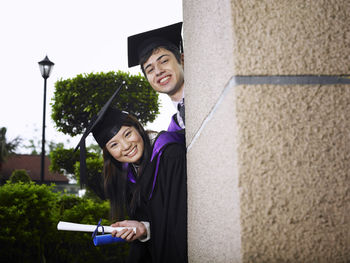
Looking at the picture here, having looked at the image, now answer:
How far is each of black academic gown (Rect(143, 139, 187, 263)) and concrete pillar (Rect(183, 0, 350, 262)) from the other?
3.48 ft

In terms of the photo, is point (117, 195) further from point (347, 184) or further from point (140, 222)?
point (347, 184)

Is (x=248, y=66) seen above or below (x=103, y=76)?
below

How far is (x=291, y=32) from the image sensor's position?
797 mm

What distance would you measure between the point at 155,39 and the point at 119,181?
1256 mm

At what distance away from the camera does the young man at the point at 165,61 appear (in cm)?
242

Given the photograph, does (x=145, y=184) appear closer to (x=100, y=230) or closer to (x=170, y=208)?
(x=170, y=208)

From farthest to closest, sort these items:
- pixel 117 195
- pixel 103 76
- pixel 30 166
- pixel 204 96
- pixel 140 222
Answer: pixel 30 166, pixel 103 76, pixel 117 195, pixel 140 222, pixel 204 96

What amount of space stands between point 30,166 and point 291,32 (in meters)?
31.9

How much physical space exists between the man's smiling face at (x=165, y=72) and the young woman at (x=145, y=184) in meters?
0.42

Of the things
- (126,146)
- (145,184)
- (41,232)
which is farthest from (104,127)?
(41,232)

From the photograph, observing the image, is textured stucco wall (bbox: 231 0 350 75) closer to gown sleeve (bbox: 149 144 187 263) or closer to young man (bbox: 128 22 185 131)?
gown sleeve (bbox: 149 144 187 263)

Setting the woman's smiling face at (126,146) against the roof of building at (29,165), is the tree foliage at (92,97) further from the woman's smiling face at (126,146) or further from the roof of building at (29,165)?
the roof of building at (29,165)

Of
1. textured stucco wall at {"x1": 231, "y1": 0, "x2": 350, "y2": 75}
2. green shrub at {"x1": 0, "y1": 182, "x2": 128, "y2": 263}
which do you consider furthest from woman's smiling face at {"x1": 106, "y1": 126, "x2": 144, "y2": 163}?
green shrub at {"x1": 0, "y1": 182, "x2": 128, "y2": 263}

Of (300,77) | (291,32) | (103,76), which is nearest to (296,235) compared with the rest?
(300,77)
